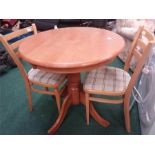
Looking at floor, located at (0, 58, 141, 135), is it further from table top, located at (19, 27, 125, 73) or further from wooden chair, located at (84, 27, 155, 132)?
table top, located at (19, 27, 125, 73)

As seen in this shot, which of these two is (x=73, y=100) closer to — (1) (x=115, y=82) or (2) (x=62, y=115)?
(2) (x=62, y=115)

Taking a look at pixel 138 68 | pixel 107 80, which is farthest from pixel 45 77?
pixel 138 68

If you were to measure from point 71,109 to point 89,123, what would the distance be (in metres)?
0.28

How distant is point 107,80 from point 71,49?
42cm

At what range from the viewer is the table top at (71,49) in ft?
3.42

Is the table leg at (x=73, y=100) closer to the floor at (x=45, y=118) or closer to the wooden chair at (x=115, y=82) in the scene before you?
the floor at (x=45, y=118)

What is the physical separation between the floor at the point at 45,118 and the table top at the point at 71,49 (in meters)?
0.74

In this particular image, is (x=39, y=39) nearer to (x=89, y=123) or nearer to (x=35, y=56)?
(x=35, y=56)

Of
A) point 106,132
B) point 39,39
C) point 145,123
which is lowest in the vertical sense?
point 106,132

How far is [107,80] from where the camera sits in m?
1.37

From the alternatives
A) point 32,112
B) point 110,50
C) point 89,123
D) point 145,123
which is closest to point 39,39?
point 110,50

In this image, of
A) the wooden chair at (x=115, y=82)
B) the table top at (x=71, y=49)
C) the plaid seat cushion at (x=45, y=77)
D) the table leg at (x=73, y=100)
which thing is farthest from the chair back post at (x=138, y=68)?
the plaid seat cushion at (x=45, y=77)

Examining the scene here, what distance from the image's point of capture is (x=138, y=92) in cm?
173
